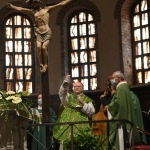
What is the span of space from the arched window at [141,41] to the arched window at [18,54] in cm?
320

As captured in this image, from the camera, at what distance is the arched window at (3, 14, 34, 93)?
56.0 feet

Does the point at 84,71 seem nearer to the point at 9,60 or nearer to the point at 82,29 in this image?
the point at 82,29

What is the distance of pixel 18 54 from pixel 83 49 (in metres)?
2.02

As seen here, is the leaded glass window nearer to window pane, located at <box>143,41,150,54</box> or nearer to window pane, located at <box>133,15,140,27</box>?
window pane, located at <box>133,15,140,27</box>

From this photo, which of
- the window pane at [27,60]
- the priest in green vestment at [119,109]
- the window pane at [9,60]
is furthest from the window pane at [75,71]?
the priest in green vestment at [119,109]

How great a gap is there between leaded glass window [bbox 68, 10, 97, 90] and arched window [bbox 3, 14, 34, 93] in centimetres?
128

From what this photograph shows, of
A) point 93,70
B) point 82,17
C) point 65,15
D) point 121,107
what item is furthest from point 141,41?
point 121,107

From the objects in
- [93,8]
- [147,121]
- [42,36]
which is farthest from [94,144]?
[93,8]

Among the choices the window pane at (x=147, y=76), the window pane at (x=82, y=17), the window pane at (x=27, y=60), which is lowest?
the window pane at (x=147, y=76)

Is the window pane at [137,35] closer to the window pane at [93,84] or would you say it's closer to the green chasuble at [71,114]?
the window pane at [93,84]

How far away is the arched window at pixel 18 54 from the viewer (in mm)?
17078

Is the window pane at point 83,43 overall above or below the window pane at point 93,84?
above

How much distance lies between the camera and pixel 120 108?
10.1 meters

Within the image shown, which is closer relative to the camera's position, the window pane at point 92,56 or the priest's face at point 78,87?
the priest's face at point 78,87
